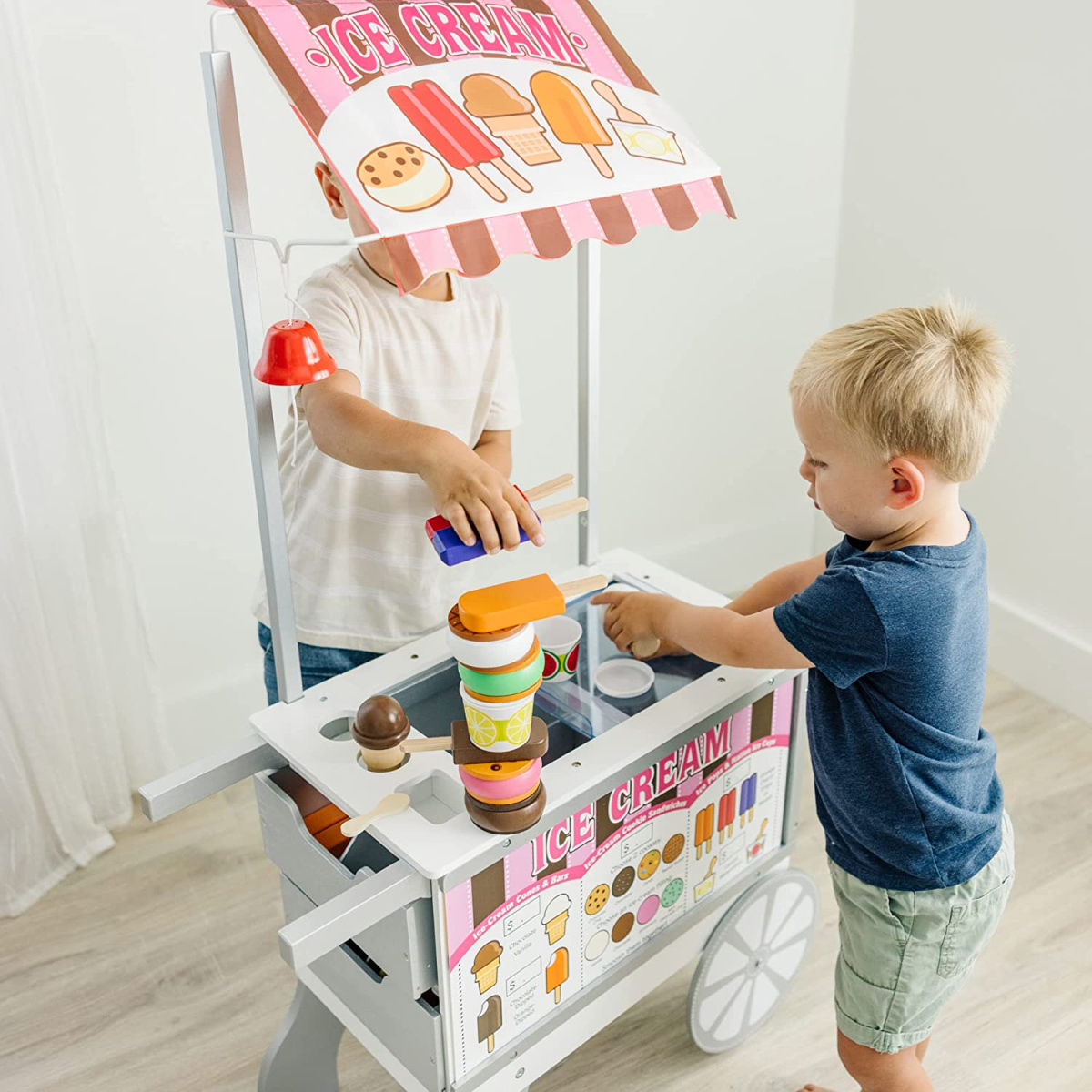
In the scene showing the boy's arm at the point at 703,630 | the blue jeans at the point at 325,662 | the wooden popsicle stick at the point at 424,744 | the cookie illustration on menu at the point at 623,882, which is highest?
the boy's arm at the point at 703,630

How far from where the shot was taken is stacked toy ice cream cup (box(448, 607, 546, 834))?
90cm

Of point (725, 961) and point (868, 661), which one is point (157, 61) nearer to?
point (868, 661)

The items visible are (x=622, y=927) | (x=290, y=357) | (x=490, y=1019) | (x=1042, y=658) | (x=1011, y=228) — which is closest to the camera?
(x=290, y=357)

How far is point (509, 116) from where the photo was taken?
3.16 ft

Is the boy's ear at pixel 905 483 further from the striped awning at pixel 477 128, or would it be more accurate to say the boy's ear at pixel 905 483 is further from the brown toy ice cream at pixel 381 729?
the brown toy ice cream at pixel 381 729

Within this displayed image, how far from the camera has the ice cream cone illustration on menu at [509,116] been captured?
0.95 metres

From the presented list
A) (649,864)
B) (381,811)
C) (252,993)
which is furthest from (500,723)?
(252,993)

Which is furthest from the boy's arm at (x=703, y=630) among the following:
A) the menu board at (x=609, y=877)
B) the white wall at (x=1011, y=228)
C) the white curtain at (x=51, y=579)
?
the white wall at (x=1011, y=228)

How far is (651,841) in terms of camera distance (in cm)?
115

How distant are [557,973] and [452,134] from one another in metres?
0.77

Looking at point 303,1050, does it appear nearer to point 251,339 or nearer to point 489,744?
point 489,744

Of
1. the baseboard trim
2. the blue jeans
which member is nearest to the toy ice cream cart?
the blue jeans

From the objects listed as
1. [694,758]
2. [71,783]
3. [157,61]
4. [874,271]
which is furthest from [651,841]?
[874,271]

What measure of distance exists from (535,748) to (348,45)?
580 mm
